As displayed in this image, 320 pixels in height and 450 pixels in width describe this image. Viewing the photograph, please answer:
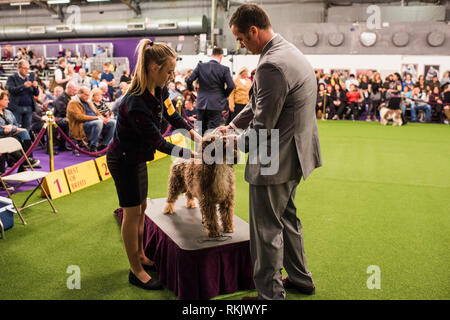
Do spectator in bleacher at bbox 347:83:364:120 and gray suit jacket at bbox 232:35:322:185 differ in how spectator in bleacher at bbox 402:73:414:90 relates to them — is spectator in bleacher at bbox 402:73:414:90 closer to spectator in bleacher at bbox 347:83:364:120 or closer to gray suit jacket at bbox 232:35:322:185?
spectator in bleacher at bbox 347:83:364:120

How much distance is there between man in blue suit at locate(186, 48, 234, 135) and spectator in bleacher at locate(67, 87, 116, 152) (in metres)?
2.08

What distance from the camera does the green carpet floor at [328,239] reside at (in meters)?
2.82

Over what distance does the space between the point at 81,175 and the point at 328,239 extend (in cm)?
351

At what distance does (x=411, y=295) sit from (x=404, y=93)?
1334cm

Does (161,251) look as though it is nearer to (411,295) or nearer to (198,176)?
(198,176)

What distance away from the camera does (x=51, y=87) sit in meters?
10.9

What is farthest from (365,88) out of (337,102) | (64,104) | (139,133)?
(139,133)

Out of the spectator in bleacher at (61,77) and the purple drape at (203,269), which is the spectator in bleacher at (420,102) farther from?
the purple drape at (203,269)

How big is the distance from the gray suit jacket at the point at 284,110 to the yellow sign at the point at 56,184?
339 centimetres

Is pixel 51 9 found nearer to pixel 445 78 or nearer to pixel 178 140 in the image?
pixel 178 140

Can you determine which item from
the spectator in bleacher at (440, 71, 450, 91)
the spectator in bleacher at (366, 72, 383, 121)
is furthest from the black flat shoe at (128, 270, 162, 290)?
the spectator in bleacher at (440, 71, 450, 91)

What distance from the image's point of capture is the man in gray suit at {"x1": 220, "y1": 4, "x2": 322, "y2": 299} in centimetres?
211

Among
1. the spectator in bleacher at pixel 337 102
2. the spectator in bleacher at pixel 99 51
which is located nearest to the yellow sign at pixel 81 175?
the spectator in bleacher at pixel 337 102
